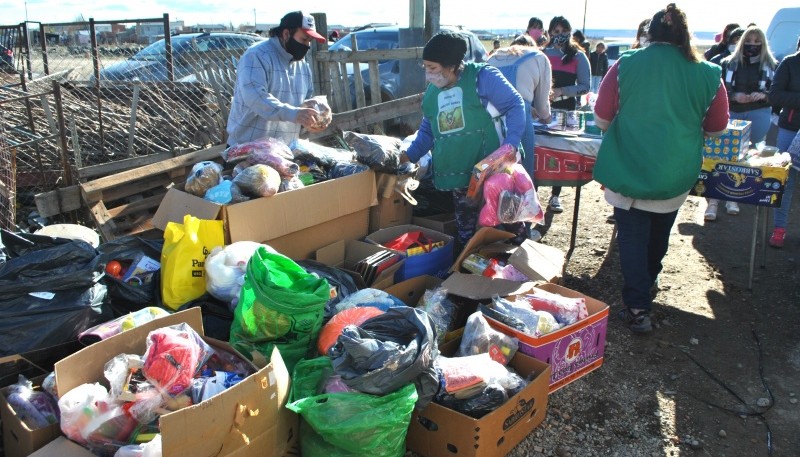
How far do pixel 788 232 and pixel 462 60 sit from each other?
3.89m

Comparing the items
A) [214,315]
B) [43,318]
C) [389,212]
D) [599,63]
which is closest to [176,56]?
[389,212]

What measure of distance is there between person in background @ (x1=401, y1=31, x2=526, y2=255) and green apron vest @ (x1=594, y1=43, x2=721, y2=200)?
1.97 ft

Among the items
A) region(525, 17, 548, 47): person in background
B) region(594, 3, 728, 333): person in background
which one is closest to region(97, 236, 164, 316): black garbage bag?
region(594, 3, 728, 333): person in background

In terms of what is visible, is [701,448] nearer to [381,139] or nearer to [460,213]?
[460,213]

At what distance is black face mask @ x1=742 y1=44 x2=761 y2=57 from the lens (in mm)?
5332

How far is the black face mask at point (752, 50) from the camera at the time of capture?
5332 mm

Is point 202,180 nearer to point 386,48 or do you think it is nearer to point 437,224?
point 437,224

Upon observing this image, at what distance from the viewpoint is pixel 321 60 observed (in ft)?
23.8

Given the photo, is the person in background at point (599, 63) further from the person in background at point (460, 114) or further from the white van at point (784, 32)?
the person in background at point (460, 114)

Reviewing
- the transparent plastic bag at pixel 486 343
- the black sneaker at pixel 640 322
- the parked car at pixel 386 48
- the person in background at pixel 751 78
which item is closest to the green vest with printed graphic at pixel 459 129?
the transparent plastic bag at pixel 486 343

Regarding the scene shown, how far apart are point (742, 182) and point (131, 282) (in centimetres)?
389

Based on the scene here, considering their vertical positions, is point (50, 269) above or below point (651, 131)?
below

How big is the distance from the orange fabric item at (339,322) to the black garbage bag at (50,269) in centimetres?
111

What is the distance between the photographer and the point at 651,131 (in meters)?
3.43
